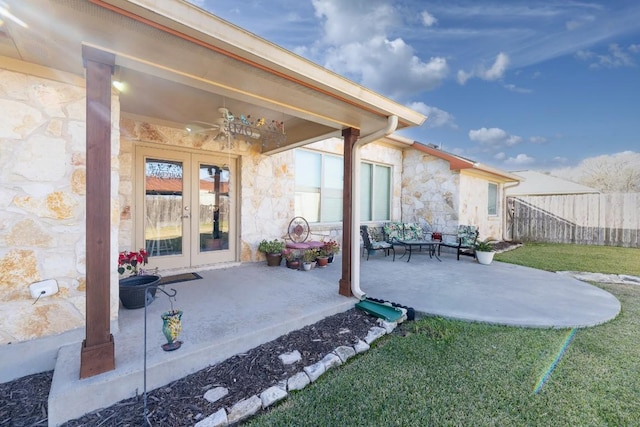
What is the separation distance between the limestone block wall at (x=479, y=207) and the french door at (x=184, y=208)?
245 inches

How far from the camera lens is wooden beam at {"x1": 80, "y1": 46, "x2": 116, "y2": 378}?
1.75m

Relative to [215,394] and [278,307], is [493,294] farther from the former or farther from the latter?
[215,394]

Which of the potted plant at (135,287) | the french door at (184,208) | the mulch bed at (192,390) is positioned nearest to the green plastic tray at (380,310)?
the mulch bed at (192,390)

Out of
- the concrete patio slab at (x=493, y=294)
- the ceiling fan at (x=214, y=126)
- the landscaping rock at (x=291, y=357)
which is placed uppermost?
the ceiling fan at (x=214, y=126)

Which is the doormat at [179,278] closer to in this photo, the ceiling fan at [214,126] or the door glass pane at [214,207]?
the door glass pane at [214,207]

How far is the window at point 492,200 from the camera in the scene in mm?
9578

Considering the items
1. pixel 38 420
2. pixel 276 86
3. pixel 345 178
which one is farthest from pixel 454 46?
pixel 38 420

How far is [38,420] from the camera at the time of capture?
5.64 ft

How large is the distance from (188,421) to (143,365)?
1.77 ft

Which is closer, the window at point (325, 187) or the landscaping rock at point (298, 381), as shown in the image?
the landscaping rock at point (298, 381)

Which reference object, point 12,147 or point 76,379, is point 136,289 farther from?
point 12,147

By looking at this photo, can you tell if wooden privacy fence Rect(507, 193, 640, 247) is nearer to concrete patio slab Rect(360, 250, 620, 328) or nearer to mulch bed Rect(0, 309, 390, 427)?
concrete patio slab Rect(360, 250, 620, 328)

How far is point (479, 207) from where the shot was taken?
28.6 feet

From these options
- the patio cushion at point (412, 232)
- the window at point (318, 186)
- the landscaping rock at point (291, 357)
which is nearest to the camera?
the landscaping rock at point (291, 357)
